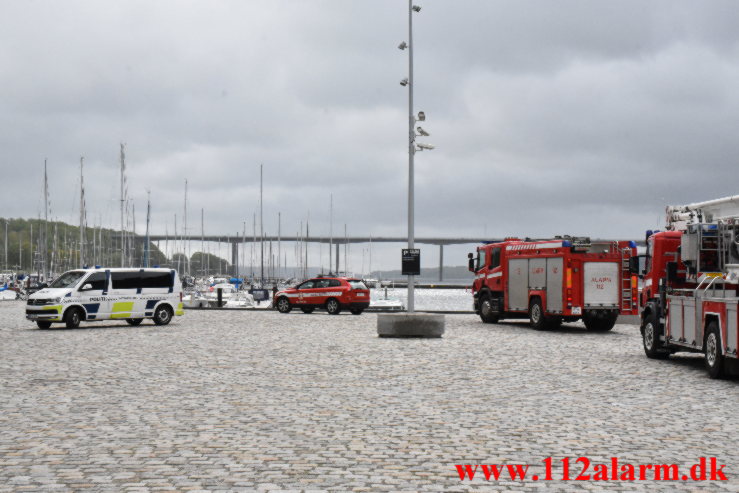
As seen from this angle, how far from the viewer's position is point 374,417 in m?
9.90

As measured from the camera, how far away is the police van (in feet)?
94.2

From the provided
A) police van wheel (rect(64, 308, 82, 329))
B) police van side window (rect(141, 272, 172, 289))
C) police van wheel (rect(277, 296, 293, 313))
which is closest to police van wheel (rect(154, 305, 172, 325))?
police van side window (rect(141, 272, 172, 289))

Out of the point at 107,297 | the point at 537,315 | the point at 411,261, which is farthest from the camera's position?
the point at 107,297

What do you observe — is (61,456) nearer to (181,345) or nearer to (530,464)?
(530,464)

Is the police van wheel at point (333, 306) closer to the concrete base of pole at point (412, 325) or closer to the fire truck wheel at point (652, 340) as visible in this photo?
the concrete base of pole at point (412, 325)

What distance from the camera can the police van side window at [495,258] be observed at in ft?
106

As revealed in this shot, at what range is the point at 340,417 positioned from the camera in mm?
9891

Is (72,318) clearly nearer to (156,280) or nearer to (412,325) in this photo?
(156,280)

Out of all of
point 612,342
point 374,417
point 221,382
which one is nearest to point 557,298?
point 612,342

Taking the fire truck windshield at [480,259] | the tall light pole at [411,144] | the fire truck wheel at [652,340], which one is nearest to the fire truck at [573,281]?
the fire truck windshield at [480,259]

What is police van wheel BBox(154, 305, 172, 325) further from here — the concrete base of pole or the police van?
the concrete base of pole

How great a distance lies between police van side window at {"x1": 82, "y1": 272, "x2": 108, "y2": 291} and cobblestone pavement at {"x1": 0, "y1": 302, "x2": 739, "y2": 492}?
32.9 ft

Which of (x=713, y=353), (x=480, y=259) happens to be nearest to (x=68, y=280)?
(x=480, y=259)

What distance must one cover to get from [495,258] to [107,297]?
1310 centimetres
